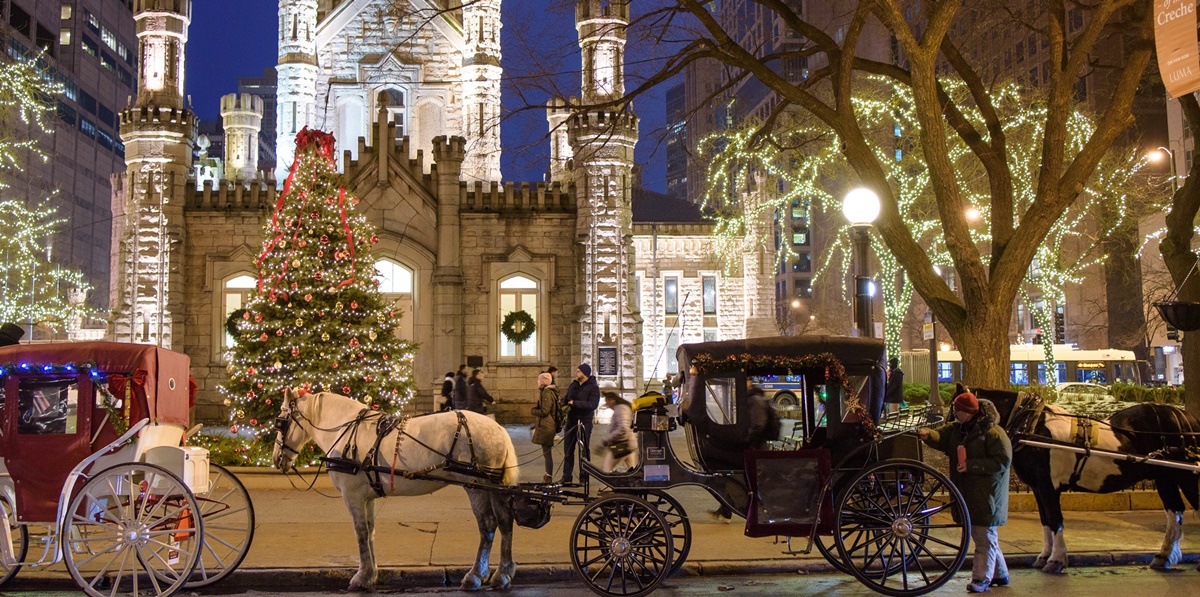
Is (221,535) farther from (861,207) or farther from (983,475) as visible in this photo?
(861,207)

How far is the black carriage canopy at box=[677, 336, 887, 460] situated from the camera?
9.38m

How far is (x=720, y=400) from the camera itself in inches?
378

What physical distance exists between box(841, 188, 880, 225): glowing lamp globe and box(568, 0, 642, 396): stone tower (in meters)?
13.2

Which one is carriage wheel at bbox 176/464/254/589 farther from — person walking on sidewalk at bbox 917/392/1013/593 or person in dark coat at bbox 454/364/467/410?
person in dark coat at bbox 454/364/467/410

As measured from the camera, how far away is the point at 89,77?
96.5 meters

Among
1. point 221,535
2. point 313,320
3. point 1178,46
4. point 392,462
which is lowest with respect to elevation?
point 221,535

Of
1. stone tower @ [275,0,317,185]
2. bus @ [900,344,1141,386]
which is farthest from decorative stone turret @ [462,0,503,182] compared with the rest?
bus @ [900,344,1141,386]

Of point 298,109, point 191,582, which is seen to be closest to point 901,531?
point 191,582

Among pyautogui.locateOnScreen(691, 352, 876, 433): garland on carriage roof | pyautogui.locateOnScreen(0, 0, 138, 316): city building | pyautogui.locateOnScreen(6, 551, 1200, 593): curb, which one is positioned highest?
pyautogui.locateOnScreen(0, 0, 138, 316): city building

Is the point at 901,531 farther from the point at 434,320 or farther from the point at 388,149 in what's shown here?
the point at 388,149

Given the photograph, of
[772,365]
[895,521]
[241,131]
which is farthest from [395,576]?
[241,131]

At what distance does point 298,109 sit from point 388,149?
1145cm

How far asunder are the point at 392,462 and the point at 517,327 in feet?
56.8

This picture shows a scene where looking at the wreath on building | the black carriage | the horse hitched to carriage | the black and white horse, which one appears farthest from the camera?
the wreath on building
